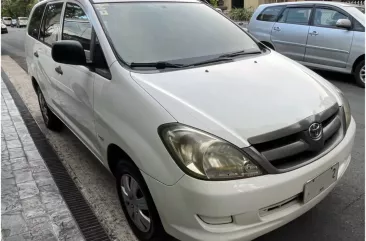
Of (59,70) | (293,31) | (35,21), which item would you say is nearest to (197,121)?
(59,70)

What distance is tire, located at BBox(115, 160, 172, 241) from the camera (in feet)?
7.01

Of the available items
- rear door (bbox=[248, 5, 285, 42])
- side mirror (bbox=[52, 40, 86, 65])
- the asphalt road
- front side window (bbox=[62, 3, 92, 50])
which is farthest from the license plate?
rear door (bbox=[248, 5, 285, 42])

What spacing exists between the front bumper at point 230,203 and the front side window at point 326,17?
5.43 metres

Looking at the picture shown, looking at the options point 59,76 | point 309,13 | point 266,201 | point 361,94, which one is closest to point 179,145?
point 266,201

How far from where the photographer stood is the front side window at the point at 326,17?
21.5ft

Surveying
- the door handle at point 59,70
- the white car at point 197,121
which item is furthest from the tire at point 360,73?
the door handle at point 59,70

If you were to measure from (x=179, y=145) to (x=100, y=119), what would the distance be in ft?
3.00

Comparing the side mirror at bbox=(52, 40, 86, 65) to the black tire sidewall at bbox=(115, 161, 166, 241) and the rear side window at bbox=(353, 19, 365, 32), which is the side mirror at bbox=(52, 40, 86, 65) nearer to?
the black tire sidewall at bbox=(115, 161, 166, 241)

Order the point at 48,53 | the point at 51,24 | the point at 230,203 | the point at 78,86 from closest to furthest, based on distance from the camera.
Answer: the point at 230,203 → the point at 78,86 → the point at 48,53 → the point at 51,24

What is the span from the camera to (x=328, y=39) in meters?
6.59

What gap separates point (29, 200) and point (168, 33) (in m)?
1.82

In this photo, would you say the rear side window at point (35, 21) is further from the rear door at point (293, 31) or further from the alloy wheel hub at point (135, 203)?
the rear door at point (293, 31)

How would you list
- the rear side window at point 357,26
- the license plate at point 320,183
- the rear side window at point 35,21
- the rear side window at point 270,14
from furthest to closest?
the rear side window at point 270,14 → the rear side window at point 357,26 → the rear side window at point 35,21 → the license plate at point 320,183

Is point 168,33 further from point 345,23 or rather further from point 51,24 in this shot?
point 345,23
